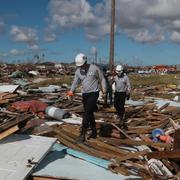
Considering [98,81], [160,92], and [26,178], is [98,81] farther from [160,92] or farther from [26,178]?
[160,92]

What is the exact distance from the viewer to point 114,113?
45.5 ft

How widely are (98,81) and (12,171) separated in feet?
11.9

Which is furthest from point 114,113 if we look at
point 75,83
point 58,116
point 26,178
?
point 26,178

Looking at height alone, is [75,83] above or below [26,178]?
above

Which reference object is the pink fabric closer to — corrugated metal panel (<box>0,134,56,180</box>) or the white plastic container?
the white plastic container

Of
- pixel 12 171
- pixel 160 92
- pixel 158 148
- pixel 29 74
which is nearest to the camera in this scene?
pixel 12 171

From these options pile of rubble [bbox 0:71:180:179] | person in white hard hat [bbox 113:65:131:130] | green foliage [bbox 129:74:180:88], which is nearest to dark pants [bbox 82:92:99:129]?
pile of rubble [bbox 0:71:180:179]

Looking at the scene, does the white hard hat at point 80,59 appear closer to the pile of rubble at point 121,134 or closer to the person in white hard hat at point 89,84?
the person in white hard hat at point 89,84

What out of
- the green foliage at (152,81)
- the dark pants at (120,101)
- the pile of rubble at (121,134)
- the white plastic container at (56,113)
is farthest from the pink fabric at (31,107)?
the green foliage at (152,81)

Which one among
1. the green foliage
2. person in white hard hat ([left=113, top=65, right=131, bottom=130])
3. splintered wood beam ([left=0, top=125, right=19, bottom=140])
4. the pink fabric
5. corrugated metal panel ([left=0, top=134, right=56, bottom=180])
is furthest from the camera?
the green foliage

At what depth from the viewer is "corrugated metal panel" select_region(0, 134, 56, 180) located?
615 cm

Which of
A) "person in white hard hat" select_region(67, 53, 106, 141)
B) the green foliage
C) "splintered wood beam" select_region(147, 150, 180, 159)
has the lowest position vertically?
the green foliage

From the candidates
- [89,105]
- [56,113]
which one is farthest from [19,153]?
[56,113]

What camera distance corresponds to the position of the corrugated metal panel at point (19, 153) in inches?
242
